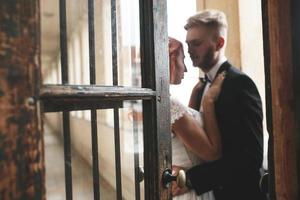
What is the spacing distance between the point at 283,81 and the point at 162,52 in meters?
0.39

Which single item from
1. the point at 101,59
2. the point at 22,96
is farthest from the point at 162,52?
the point at 22,96

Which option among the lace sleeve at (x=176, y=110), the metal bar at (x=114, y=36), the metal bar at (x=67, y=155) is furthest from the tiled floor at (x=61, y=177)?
the lace sleeve at (x=176, y=110)

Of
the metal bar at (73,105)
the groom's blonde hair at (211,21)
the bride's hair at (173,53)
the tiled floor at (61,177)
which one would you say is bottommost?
the tiled floor at (61,177)

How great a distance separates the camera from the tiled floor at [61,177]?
1.80ft

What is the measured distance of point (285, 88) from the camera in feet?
2.85

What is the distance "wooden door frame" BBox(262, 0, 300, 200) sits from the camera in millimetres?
864

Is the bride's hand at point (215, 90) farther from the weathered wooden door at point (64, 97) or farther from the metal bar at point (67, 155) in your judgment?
the metal bar at point (67, 155)

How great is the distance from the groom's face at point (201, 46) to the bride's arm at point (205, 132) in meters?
0.15

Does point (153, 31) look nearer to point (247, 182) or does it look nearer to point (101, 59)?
point (101, 59)

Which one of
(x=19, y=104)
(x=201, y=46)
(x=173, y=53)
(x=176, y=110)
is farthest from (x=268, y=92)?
(x=19, y=104)

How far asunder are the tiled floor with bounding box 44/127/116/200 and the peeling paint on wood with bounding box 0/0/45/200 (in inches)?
2.9

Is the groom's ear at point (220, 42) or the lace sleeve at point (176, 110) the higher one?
the groom's ear at point (220, 42)

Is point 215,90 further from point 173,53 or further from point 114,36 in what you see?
point 114,36

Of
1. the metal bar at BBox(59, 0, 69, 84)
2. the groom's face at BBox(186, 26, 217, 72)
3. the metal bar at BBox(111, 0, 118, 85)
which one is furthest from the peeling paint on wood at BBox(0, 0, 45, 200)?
the groom's face at BBox(186, 26, 217, 72)
